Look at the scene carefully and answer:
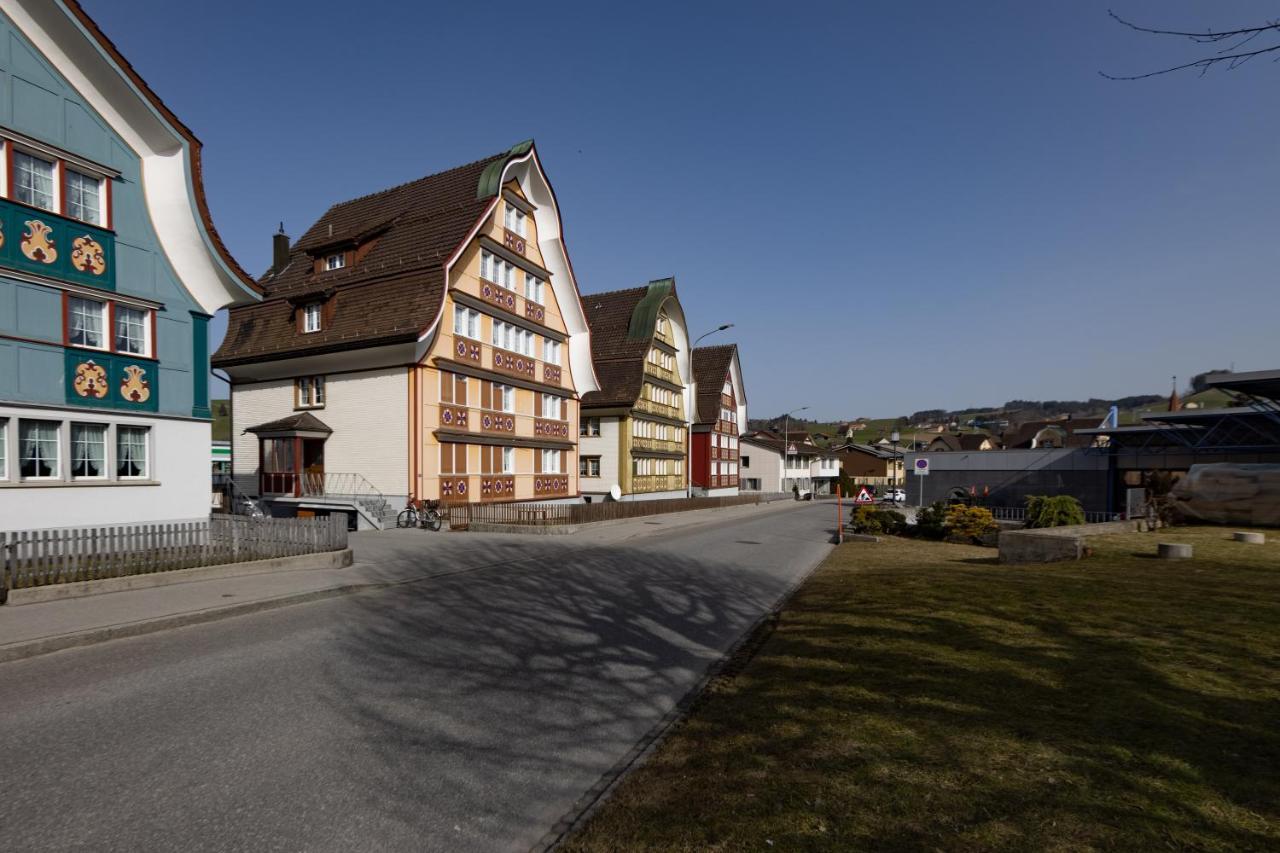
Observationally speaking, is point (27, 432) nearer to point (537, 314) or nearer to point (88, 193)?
point (88, 193)

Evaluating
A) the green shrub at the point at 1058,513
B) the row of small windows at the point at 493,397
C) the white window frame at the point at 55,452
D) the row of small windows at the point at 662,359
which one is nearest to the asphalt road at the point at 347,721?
the white window frame at the point at 55,452

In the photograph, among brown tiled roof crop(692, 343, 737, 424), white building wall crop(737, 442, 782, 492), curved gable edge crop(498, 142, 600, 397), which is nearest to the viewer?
curved gable edge crop(498, 142, 600, 397)

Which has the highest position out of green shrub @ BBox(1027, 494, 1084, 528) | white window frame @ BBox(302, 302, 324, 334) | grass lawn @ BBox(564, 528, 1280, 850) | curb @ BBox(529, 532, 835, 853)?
white window frame @ BBox(302, 302, 324, 334)

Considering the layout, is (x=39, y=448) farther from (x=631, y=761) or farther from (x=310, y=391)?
(x=631, y=761)

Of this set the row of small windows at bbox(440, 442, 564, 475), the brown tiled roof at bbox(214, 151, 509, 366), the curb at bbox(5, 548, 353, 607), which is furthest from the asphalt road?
the brown tiled roof at bbox(214, 151, 509, 366)

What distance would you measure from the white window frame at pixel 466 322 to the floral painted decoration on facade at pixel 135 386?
11138 millimetres

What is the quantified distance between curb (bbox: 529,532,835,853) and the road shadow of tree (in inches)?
3.3

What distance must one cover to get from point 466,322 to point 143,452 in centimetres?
1245

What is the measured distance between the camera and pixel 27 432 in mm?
14062

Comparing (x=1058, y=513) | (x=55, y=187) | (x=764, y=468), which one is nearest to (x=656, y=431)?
(x=1058, y=513)

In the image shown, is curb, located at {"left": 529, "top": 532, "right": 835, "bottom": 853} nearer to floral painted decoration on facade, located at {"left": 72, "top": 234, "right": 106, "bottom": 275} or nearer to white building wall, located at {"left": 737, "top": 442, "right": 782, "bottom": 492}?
floral painted decoration on facade, located at {"left": 72, "top": 234, "right": 106, "bottom": 275}

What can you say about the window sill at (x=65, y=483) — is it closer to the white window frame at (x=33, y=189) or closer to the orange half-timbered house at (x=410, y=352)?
the white window frame at (x=33, y=189)

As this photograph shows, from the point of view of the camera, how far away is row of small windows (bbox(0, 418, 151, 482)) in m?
14.0

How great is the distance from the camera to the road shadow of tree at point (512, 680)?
4.77 meters
